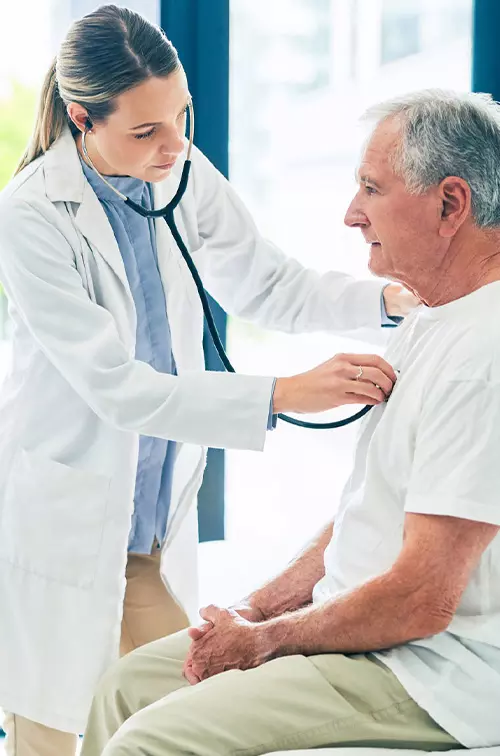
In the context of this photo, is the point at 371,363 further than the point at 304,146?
No

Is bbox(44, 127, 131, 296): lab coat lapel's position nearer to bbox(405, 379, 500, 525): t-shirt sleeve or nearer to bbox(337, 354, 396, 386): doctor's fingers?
bbox(337, 354, 396, 386): doctor's fingers

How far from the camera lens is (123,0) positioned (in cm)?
212

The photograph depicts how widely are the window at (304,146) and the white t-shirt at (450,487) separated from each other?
1.02 meters

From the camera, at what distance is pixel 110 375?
1.50 m

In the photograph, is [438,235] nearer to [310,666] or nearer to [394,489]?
[394,489]

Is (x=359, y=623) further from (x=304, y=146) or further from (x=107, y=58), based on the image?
(x=304, y=146)

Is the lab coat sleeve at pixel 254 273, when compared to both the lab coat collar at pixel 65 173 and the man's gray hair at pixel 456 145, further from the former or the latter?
the man's gray hair at pixel 456 145

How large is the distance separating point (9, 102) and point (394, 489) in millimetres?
1379

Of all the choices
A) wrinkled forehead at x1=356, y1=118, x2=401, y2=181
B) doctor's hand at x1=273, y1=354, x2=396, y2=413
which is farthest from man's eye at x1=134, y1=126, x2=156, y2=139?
doctor's hand at x1=273, y1=354, x2=396, y2=413

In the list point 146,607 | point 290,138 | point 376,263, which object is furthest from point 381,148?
point 290,138

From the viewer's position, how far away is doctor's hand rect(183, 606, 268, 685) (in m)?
1.32

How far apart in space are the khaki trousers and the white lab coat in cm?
39

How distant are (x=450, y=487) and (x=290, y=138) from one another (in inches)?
57.4

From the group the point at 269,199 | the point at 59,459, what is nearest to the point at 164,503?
the point at 59,459
